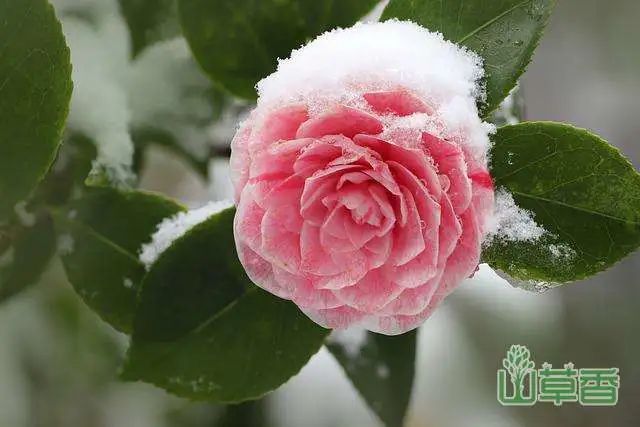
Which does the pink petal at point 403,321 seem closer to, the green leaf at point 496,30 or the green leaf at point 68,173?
the green leaf at point 496,30

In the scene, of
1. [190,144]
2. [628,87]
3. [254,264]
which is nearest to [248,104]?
[190,144]

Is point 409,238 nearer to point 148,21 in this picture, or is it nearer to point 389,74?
point 389,74

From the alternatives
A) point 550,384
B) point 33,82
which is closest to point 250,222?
point 33,82

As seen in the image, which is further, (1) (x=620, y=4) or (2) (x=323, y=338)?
(1) (x=620, y=4)

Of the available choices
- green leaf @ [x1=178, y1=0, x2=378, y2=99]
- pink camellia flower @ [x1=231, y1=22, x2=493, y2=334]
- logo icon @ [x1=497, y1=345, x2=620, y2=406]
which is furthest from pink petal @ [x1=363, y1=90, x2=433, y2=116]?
logo icon @ [x1=497, y1=345, x2=620, y2=406]

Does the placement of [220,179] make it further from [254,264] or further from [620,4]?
[620,4]

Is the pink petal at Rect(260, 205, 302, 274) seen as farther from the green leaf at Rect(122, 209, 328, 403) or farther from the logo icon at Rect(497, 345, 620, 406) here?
the logo icon at Rect(497, 345, 620, 406)
